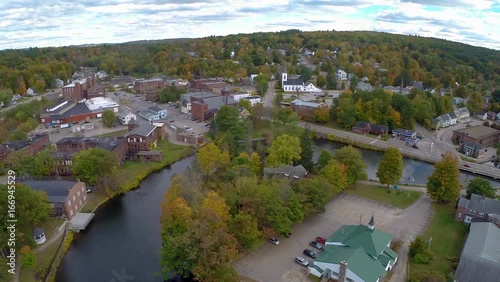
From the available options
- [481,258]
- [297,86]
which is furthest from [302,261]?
[297,86]

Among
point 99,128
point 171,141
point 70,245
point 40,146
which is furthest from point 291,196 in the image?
point 99,128

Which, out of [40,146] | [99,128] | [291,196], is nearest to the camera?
[291,196]

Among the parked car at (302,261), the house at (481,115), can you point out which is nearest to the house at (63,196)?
the parked car at (302,261)

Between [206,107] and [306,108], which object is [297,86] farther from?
[206,107]

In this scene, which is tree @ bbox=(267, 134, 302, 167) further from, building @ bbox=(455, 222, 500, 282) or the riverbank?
building @ bbox=(455, 222, 500, 282)

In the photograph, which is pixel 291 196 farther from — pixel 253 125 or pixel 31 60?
pixel 31 60
